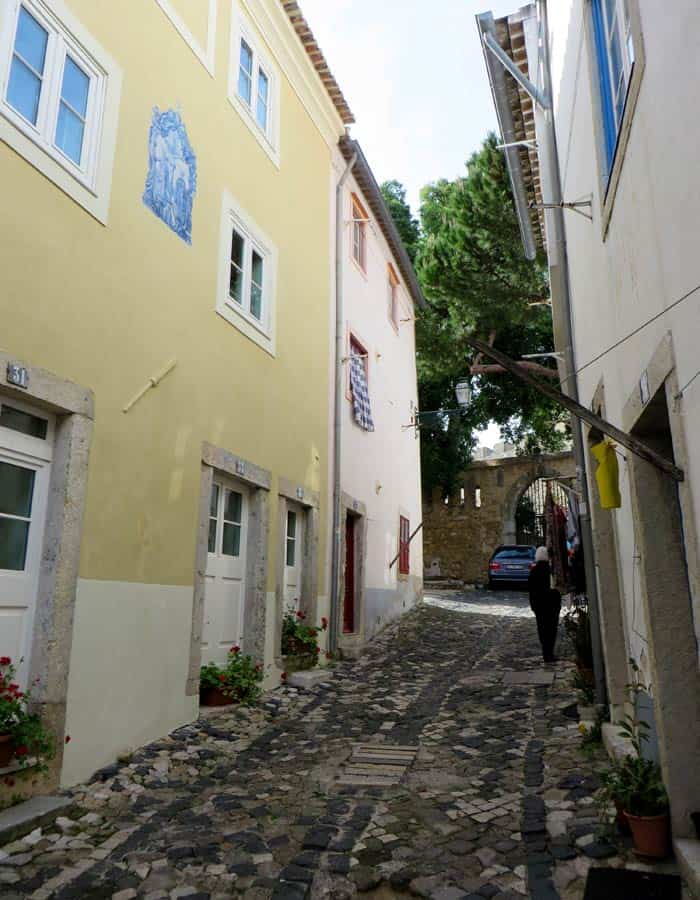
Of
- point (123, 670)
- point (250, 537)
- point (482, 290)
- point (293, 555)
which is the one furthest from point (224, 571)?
point (482, 290)

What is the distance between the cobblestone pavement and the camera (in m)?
3.38

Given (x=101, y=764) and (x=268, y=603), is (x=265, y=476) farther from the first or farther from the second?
(x=101, y=764)

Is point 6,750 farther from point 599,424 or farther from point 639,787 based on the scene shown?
point 599,424

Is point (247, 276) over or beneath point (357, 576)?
over

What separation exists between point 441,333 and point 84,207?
44.0 feet

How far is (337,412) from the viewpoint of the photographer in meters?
10.4

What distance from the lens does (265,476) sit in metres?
7.88

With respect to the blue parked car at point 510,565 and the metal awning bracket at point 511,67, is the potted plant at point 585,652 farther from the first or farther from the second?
the blue parked car at point 510,565

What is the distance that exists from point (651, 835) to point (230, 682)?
13.9 ft

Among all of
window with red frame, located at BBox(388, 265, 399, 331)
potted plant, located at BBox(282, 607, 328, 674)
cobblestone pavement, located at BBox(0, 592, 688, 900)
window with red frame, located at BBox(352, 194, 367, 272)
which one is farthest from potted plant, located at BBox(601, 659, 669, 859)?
window with red frame, located at BBox(388, 265, 399, 331)

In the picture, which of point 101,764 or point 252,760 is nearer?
point 101,764

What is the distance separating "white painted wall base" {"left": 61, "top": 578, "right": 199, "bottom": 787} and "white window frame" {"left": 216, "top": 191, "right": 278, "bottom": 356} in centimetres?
292

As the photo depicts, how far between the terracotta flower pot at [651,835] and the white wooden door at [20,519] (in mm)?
3570

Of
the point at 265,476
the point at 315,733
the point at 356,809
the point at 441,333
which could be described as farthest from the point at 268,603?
the point at 441,333
